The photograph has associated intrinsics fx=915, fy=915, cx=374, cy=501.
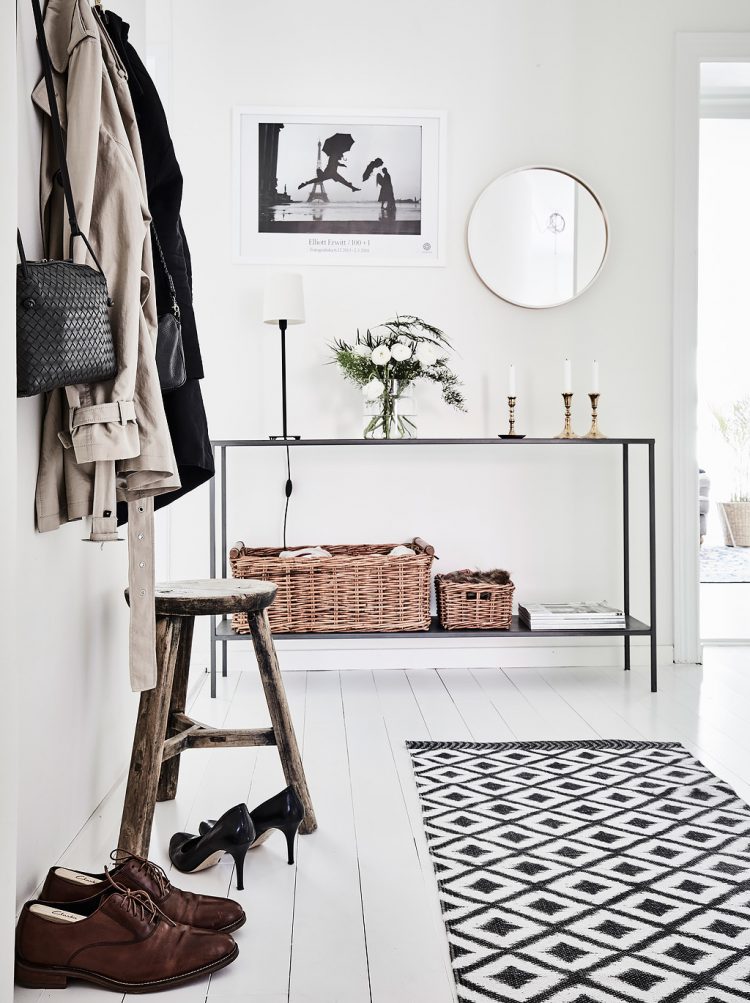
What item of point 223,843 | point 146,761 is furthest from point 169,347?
point 223,843

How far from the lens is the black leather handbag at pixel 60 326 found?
129cm

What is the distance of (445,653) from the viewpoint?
3.50m

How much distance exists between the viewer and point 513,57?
3.43 meters

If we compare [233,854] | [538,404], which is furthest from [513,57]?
[233,854]

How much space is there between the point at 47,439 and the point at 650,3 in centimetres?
305

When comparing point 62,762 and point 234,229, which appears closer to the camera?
point 62,762

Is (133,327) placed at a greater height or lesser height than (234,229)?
lesser

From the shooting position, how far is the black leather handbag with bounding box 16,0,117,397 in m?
1.29

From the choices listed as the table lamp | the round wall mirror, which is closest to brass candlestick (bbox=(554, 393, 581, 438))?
the round wall mirror

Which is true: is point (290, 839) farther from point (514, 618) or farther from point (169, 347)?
point (514, 618)

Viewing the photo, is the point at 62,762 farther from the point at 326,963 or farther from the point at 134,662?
the point at 326,963

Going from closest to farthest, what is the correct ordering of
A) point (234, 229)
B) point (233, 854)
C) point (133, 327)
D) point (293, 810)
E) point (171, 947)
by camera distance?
1. point (171, 947)
2. point (133, 327)
3. point (233, 854)
4. point (293, 810)
5. point (234, 229)

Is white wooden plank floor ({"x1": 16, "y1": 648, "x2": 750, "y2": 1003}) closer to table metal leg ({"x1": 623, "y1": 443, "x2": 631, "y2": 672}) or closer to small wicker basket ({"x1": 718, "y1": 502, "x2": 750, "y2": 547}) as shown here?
table metal leg ({"x1": 623, "y1": 443, "x2": 631, "y2": 672})

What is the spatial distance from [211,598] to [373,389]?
1.45 metres
